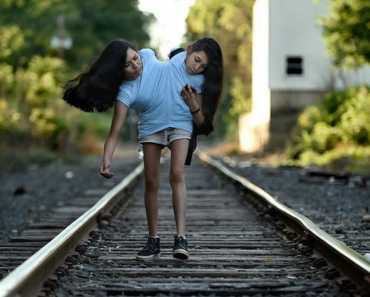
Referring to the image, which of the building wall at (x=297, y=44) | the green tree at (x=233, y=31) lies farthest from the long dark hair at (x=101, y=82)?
the green tree at (x=233, y=31)

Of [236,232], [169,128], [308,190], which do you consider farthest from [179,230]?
[308,190]

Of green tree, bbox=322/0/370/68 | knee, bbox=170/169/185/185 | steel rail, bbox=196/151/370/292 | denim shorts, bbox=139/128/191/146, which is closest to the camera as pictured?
steel rail, bbox=196/151/370/292

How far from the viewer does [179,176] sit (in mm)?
5758

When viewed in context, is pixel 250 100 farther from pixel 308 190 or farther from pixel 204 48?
pixel 204 48

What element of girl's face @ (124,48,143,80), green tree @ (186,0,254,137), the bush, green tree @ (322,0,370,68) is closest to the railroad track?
girl's face @ (124,48,143,80)

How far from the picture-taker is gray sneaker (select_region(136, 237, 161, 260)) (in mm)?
5641

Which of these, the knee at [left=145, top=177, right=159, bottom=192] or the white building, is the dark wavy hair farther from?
the white building

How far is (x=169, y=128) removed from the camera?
5629 mm

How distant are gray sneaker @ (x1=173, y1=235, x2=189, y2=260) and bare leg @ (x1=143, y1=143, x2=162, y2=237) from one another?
28 centimetres

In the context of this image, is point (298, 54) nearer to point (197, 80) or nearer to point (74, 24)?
point (197, 80)

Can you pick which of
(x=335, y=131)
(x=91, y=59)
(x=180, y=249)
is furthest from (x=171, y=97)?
(x=335, y=131)

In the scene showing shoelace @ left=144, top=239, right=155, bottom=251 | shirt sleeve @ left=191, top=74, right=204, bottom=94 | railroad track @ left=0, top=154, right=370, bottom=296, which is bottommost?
railroad track @ left=0, top=154, right=370, bottom=296

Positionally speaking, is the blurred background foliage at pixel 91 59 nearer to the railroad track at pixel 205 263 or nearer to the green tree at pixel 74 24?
the green tree at pixel 74 24

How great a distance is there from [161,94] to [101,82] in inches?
16.3
